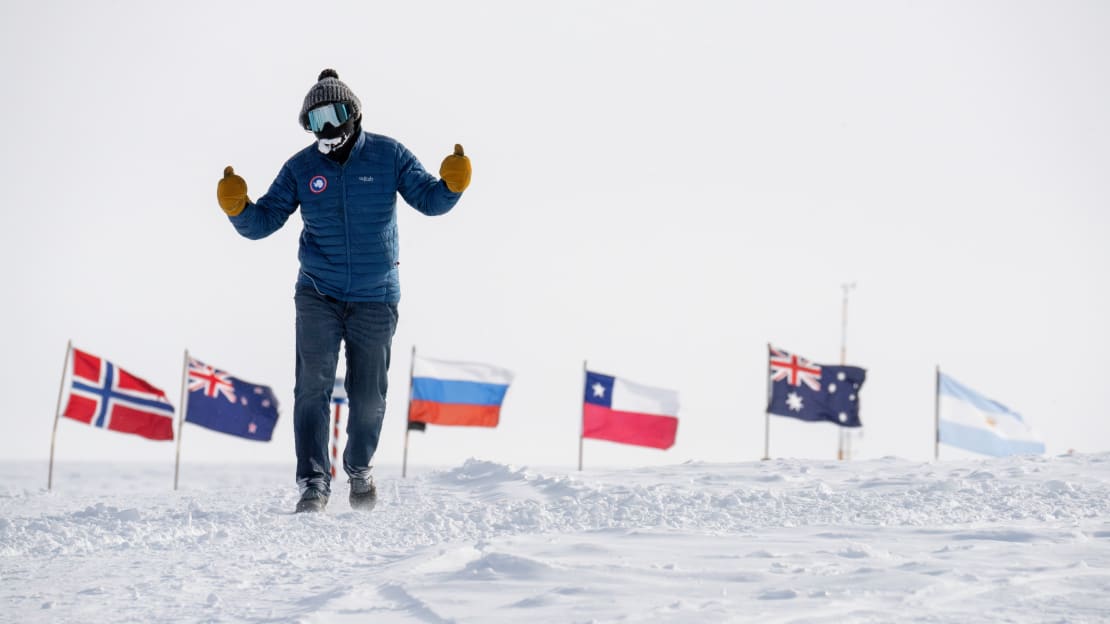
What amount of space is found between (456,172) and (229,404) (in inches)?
453

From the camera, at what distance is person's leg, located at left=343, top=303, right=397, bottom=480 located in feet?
18.6

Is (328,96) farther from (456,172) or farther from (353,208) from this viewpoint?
(456,172)

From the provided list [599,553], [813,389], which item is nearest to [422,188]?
[599,553]

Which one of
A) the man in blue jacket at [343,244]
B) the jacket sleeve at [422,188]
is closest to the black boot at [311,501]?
the man in blue jacket at [343,244]

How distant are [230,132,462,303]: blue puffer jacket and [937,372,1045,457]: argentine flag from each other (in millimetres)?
13365

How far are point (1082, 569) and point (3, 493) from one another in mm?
6817

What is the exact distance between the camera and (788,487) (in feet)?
18.9

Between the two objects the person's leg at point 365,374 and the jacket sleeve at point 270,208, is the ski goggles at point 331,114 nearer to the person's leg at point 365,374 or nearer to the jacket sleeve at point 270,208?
the jacket sleeve at point 270,208

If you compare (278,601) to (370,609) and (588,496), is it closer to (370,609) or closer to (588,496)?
(370,609)

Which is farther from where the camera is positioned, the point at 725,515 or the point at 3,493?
the point at 3,493

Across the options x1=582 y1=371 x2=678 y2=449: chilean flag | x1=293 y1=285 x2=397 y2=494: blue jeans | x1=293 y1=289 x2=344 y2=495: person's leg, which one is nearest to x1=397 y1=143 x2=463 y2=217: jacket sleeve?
x1=293 y1=285 x2=397 y2=494: blue jeans

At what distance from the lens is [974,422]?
57.9 feet

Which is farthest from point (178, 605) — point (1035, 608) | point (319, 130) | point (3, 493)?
point (3, 493)

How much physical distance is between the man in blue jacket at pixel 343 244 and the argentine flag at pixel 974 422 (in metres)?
13.3
